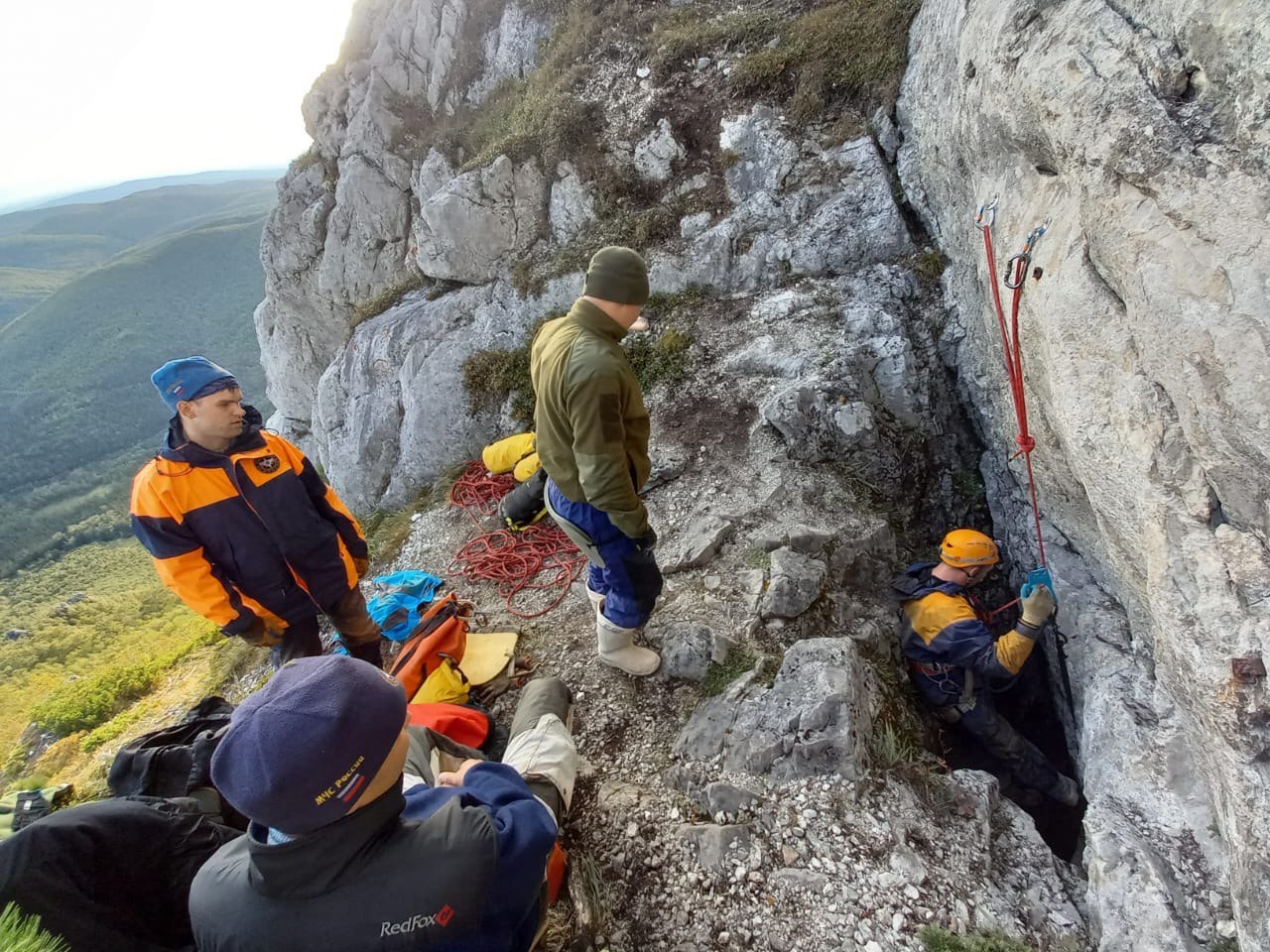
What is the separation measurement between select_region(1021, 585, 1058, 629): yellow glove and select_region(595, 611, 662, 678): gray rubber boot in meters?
3.17

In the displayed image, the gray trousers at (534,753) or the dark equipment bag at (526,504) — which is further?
the dark equipment bag at (526,504)

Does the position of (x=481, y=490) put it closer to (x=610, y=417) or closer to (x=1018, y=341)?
(x=610, y=417)

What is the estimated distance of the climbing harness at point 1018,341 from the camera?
17.0ft

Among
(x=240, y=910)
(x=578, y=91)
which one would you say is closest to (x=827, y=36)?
(x=578, y=91)

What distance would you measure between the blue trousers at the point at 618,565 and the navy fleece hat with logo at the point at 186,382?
234 cm

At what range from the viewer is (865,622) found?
18.6 ft

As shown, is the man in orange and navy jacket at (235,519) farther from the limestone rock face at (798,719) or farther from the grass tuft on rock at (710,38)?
the grass tuft on rock at (710,38)

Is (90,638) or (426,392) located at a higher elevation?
(426,392)

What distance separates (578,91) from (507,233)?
3233 mm

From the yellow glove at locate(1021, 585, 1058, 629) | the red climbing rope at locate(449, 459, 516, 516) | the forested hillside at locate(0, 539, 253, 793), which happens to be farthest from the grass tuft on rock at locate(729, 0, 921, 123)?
the forested hillside at locate(0, 539, 253, 793)

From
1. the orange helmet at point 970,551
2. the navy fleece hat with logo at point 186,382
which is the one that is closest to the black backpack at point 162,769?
the navy fleece hat with logo at point 186,382

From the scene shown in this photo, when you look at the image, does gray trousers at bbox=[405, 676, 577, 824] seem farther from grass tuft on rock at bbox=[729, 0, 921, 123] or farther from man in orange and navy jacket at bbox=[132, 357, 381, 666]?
grass tuft on rock at bbox=[729, 0, 921, 123]

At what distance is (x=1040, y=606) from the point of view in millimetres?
5156

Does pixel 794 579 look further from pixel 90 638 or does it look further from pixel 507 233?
pixel 90 638
